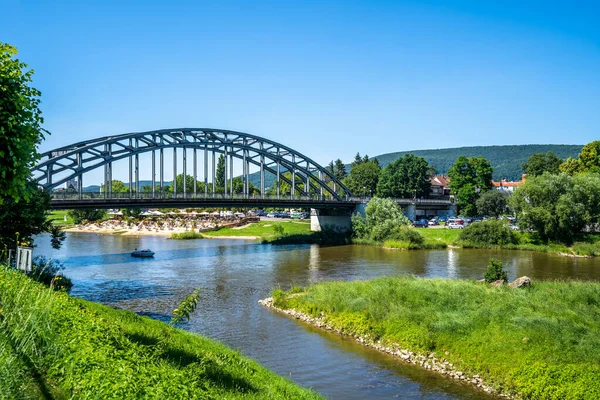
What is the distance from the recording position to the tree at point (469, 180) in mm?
94188

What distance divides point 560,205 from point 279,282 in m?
35.8

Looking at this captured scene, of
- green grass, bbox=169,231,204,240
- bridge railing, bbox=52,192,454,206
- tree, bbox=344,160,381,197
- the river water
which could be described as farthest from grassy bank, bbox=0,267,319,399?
tree, bbox=344,160,381,197

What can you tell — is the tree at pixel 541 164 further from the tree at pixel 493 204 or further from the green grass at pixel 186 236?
the green grass at pixel 186 236

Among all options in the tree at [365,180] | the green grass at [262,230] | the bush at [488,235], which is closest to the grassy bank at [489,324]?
the bush at [488,235]

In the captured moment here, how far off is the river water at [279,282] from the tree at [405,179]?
128 feet

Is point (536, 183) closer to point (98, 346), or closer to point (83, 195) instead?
point (83, 195)

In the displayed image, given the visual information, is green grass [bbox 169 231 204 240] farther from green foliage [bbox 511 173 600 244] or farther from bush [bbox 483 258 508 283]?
bush [bbox 483 258 508 283]

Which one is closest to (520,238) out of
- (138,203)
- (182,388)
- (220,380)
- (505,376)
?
(138,203)

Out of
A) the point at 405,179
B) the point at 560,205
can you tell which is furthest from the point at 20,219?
the point at 405,179

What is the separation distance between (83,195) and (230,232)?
3795 centimetres

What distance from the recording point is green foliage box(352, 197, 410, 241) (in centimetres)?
6675

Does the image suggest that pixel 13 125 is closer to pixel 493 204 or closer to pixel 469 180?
pixel 493 204

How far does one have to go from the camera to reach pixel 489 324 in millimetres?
20312

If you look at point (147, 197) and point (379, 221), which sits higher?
point (147, 197)
